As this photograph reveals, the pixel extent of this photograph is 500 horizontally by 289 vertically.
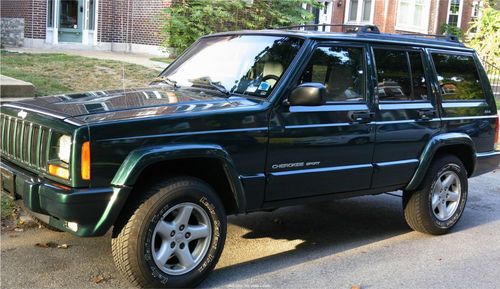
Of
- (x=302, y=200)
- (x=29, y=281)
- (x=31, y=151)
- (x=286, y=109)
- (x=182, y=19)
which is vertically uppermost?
(x=182, y=19)

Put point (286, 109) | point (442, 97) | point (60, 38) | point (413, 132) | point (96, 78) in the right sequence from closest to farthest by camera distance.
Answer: point (286, 109), point (413, 132), point (442, 97), point (96, 78), point (60, 38)

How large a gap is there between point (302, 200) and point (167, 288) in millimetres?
1377

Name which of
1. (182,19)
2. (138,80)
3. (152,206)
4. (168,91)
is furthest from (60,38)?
(152,206)

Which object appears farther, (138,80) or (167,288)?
(138,80)

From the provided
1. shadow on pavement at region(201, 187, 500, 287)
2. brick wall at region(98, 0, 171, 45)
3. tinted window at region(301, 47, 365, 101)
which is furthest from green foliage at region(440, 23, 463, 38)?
tinted window at region(301, 47, 365, 101)

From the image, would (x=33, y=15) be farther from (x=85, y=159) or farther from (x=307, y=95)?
(x=85, y=159)

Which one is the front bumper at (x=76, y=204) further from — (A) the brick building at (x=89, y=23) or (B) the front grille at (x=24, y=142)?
(A) the brick building at (x=89, y=23)

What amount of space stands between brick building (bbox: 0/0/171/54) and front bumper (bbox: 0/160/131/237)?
14.5 meters

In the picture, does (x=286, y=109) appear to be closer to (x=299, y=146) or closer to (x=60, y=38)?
(x=299, y=146)

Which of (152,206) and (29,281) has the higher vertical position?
(152,206)

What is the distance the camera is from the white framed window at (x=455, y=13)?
1072 inches

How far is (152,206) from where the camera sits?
3781 mm

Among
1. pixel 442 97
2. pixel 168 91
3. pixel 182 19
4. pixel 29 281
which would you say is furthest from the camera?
pixel 182 19

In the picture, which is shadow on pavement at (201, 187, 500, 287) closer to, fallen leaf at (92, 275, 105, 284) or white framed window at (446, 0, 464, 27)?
fallen leaf at (92, 275, 105, 284)
